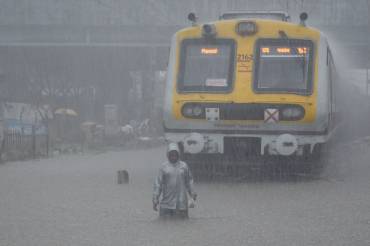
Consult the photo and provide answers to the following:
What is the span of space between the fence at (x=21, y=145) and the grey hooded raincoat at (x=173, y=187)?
13.6m

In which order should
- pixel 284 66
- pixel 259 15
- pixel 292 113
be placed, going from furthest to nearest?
pixel 259 15 < pixel 284 66 < pixel 292 113

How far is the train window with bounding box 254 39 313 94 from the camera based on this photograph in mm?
14773

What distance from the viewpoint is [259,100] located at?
575 inches

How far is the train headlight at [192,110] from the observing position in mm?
14773

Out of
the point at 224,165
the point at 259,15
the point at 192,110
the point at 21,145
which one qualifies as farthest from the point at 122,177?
the point at 21,145

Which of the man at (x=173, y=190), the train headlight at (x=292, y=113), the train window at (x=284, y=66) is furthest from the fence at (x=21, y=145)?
the man at (x=173, y=190)

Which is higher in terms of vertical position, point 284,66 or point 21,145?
point 284,66

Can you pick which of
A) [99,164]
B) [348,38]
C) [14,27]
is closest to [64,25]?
[14,27]

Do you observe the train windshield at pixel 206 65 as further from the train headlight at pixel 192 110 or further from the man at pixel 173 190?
the man at pixel 173 190

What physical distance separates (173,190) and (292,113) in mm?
4347

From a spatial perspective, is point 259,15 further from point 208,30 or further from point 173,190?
point 173,190

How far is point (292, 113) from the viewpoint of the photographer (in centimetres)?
1453

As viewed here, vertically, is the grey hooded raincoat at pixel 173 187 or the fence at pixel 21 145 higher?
the grey hooded raincoat at pixel 173 187

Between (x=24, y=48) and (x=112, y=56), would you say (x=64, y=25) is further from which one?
(x=112, y=56)
